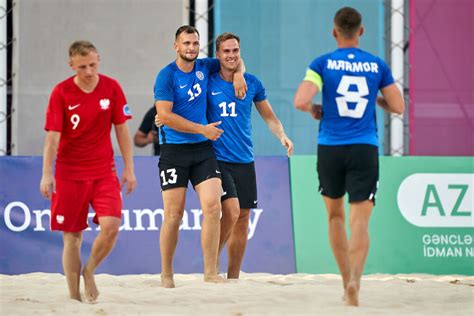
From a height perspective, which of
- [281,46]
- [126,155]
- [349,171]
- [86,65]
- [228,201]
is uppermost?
[281,46]

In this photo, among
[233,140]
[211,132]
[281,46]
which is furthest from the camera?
[281,46]

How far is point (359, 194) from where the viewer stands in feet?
20.6

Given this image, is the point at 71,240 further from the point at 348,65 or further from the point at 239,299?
the point at 348,65

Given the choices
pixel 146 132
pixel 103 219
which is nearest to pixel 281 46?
pixel 146 132

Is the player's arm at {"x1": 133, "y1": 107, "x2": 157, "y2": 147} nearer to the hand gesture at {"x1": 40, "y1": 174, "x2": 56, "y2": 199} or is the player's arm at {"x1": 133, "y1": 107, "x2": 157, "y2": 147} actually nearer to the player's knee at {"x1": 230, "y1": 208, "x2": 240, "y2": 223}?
the player's knee at {"x1": 230, "y1": 208, "x2": 240, "y2": 223}

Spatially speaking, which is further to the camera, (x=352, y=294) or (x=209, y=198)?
(x=209, y=198)

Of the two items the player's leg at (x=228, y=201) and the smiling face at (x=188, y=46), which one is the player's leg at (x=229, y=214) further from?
the smiling face at (x=188, y=46)

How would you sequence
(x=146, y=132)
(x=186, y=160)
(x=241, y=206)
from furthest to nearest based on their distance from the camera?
1. (x=146, y=132)
2. (x=241, y=206)
3. (x=186, y=160)

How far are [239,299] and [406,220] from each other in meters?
3.92

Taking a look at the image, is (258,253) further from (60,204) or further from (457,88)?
(60,204)

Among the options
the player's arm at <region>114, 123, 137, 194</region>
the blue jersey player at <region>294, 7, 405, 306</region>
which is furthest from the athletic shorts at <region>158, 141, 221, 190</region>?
Answer: the blue jersey player at <region>294, 7, 405, 306</region>

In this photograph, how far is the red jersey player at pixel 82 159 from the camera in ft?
20.9

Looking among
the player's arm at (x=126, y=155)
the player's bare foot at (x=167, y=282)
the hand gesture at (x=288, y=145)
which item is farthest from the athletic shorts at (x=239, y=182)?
the player's arm at (x=126, y=155)

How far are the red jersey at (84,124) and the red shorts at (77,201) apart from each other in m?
0.05
